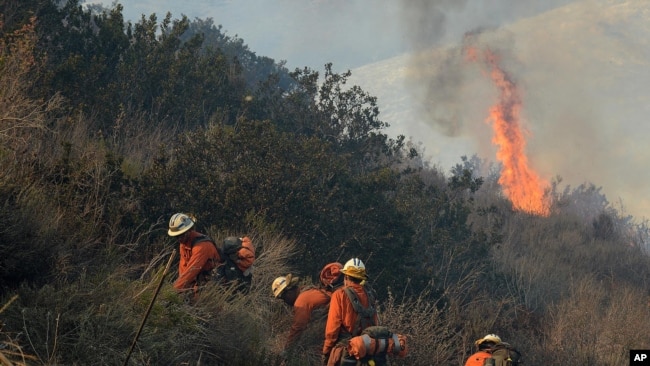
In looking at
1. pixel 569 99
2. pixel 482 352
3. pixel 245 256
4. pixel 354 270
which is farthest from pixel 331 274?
pixel 569 99

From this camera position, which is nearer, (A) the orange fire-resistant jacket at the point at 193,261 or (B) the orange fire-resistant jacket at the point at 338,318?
(B) the orange fire-resistant jacket at the point at 338,318

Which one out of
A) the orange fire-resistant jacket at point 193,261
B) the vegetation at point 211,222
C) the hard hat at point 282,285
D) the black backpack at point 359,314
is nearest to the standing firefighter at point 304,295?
the hard hat at point 282,285

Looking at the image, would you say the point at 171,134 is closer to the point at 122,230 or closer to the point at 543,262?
the point at 122,230

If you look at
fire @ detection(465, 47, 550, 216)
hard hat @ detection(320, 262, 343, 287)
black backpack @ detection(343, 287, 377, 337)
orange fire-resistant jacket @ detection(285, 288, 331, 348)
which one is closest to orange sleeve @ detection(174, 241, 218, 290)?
orange fire-resistant jacket @ detection(285, 288, 331, 348)

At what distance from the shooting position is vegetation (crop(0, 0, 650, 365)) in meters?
7.22

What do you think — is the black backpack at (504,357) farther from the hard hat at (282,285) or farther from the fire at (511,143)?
the fire at (511,143)

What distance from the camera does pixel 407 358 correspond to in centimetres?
952

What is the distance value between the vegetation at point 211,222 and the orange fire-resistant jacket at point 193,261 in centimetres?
25

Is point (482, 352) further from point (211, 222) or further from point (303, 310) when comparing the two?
point (211, 222)

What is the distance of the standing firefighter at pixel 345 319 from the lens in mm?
7781

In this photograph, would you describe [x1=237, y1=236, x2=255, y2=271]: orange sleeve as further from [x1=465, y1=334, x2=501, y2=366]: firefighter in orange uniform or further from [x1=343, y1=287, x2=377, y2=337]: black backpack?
[x1=465, y1=334, x2=501, y2=366]: firefighter in orange uniform

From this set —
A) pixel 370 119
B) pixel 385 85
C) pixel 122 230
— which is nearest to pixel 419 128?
pixel 385 85

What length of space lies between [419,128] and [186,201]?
67.7 meters

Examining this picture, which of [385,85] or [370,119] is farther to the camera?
[385,85]
